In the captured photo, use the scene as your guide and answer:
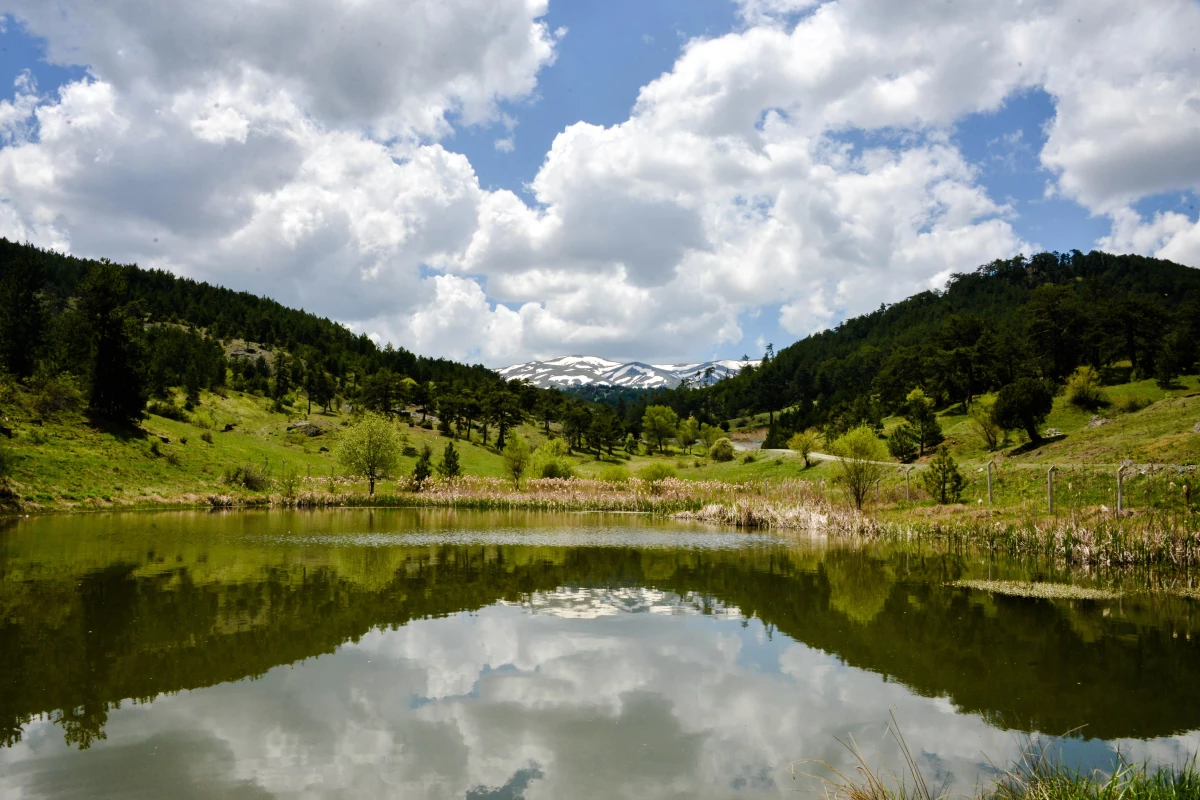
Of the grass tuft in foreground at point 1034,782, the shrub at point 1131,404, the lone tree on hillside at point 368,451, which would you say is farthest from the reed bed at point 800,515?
the shrub at point 1131,404

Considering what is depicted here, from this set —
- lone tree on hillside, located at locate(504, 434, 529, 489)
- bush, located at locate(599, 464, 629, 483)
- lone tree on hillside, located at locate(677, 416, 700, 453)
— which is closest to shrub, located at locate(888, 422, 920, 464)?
bush, located at locate(599, 464, 629, 483)

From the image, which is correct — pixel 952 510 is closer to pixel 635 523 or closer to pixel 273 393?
pixel 635 523

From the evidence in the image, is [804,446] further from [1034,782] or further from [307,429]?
[1034,782]

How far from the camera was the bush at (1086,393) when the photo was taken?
68.4 metres

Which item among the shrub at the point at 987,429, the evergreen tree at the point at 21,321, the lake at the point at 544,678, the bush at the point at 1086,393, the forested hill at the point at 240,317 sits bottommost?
the lake at the point at 544,678

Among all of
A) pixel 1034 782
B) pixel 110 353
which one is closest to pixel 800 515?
pixel 1034 782

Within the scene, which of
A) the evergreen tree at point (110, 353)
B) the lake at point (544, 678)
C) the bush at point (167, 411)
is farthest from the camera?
the bush at point (167, 411)

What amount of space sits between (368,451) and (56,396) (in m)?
24.6

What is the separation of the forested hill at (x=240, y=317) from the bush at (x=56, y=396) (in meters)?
84.0

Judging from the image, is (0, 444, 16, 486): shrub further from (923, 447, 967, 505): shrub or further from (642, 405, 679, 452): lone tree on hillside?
(642, 405, 679, 452): lone tree on hillside

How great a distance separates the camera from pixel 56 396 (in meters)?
54.1

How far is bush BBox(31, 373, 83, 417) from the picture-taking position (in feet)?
171

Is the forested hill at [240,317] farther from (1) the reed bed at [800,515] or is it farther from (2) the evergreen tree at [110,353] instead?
(1) the reed bed at [800,515]

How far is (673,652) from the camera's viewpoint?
13359 millimetres
